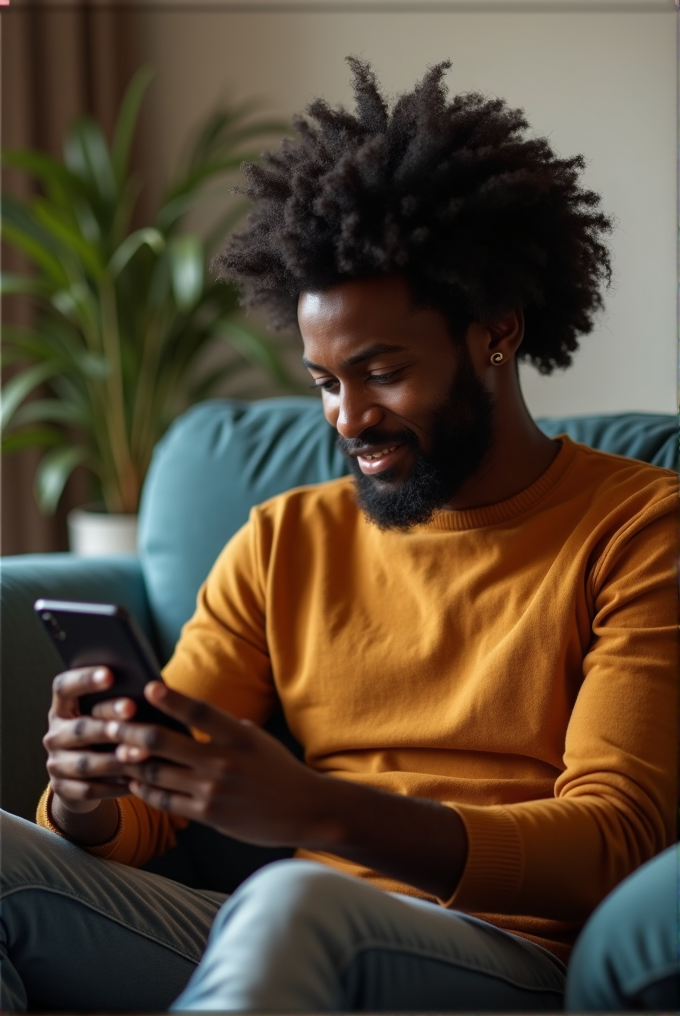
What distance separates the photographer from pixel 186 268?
2.20 meters

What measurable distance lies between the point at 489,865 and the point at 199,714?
0.27m

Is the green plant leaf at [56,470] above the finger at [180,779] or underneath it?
above

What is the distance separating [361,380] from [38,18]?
205cm

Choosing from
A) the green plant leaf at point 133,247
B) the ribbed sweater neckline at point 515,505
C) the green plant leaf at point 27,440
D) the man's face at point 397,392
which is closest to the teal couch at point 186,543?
the ribbed sweater neckline at point 515,505

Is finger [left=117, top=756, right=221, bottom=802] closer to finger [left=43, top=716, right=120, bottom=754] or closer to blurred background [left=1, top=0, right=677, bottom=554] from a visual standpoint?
finger [left=43, top=716, right=120, bottom=754]

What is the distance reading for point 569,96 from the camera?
65.4 inches

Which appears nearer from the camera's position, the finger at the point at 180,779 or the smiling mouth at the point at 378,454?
the finger at the point at 180,779

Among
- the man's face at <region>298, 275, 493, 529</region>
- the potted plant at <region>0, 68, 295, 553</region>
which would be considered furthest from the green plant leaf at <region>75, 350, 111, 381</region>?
the man's face at <region>298, 275, 493, 529</region>

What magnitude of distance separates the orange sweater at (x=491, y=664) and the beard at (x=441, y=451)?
47 millimetres

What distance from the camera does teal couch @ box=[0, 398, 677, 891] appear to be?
131cm

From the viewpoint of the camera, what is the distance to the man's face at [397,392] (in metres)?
1.06

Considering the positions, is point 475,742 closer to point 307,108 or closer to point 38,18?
point 307,108

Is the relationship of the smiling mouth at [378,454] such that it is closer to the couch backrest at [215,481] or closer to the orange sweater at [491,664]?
the orange sweater at [491,664]

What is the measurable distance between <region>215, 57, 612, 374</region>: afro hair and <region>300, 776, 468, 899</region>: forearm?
49 centimetres
